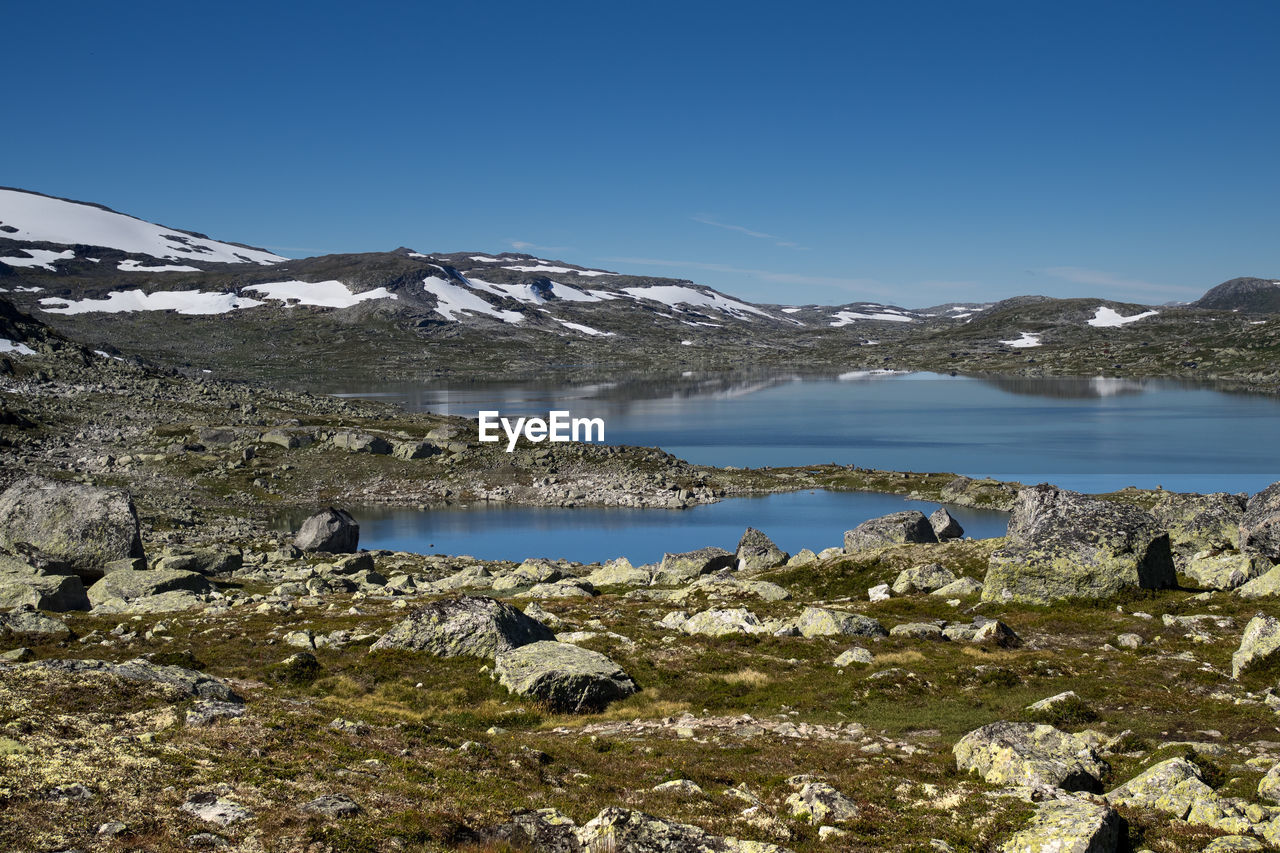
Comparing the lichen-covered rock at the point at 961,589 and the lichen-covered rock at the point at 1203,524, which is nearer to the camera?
the lichen-covered rock at the point at 961,589

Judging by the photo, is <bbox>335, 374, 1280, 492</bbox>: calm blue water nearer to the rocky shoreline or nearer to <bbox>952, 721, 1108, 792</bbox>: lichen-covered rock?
the rocky shoreline

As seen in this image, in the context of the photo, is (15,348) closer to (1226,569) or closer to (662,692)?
(662,692)

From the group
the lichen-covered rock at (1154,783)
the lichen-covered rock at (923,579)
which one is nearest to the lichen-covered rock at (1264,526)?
the lichen-covered rock at (923,579)

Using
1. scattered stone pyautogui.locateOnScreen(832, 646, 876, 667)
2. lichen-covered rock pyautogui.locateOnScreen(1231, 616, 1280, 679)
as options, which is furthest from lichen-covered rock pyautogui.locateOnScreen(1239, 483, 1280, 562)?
scattered stone pyautogui.locateOnScreen(832, 646, 876, 667)

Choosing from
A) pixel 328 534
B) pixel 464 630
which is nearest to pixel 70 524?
pixel 328 534

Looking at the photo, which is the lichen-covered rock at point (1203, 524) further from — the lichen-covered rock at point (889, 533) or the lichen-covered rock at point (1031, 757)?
the lichen-covered rock at point (1031, 757)

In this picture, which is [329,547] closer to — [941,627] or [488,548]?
[488,548]

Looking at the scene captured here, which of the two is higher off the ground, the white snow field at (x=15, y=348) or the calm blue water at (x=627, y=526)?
the white snow field at (x=15, y=348)

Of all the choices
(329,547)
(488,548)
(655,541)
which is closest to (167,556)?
(329,547)
